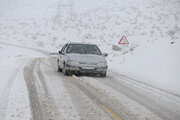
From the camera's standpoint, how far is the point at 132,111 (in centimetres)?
493

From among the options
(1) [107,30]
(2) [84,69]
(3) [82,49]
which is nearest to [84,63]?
(2) [84,69]

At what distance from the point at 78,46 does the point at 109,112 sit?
6.55 metres

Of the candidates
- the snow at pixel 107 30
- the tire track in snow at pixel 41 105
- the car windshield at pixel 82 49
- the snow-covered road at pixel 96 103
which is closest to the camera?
the tire track in snow at pixel 41 105

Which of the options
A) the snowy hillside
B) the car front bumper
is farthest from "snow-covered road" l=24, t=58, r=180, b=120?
the snowy hillside

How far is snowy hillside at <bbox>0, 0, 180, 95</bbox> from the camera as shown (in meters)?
15.3

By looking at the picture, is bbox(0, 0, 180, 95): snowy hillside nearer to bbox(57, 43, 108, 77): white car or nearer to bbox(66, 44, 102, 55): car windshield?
bbox(57, 43, 108, 77): white car

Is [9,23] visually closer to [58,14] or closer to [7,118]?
[58,14]

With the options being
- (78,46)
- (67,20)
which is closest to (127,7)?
(67,20)

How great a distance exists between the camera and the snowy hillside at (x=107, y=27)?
15.3 m

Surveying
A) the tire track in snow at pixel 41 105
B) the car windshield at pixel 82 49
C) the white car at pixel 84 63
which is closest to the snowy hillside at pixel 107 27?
the white car at pixel 84 63

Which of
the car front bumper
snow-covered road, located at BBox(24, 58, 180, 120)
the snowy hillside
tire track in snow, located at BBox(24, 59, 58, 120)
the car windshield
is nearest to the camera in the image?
tire track in snow, located at BBox(24, 59, 58, 120)

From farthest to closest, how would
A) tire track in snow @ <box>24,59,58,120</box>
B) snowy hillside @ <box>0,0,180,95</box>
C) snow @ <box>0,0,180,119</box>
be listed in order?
1. snowy hillside @ <box>0,0,180,95</box>
2. snow @ <box>0,0,180,119</box>
3. tire track in snow @ <box>24,59,58,120</box>

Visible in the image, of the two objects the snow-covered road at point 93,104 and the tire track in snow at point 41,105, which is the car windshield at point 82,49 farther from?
the tire track in snow at point 41,105

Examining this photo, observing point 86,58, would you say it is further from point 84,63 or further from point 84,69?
point 84,69
